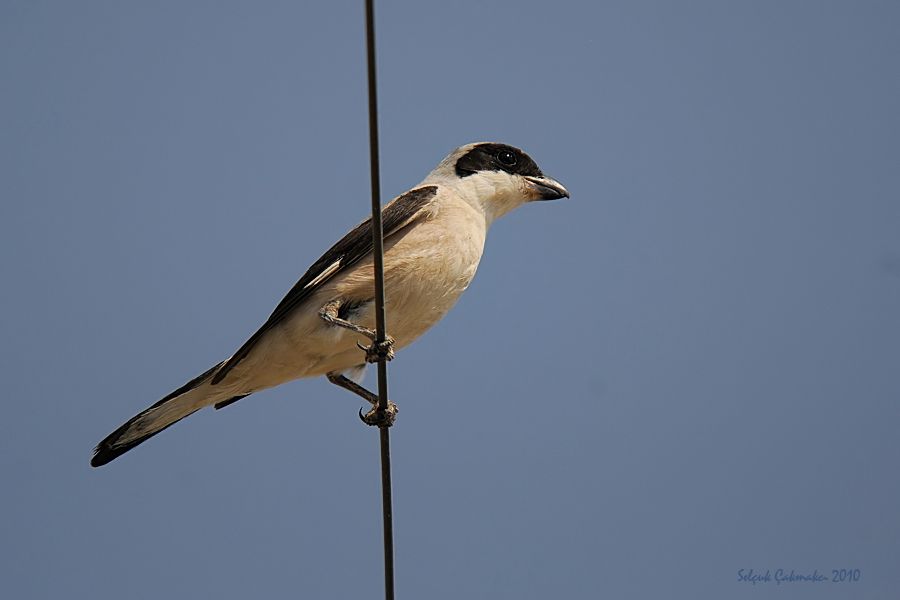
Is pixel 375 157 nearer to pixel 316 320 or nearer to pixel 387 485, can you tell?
pixel 387 485

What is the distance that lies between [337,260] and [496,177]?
53.8 inches

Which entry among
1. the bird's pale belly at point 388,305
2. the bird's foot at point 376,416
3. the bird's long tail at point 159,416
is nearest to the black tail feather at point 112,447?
the bird's long tail at point 159,416

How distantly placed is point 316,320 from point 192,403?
1.01 meters

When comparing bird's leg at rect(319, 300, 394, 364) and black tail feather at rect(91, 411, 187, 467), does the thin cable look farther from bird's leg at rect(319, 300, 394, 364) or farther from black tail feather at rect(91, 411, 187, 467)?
black tail feather at rect(91, 411, 187, 467)

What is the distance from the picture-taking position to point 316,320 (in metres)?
5.39

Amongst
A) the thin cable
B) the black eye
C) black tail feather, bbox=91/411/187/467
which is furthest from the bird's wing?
the thin cable

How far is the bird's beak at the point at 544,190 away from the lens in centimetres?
658

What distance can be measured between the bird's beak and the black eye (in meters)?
0.14

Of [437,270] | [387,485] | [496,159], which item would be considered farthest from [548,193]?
[387,485]

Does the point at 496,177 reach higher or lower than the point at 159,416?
higher

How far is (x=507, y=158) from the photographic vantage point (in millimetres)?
6637

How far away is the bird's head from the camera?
632 cm

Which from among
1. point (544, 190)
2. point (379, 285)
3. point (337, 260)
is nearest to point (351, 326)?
point (337, 260)

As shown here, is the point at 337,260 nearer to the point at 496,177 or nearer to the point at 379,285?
the point at 496,177
